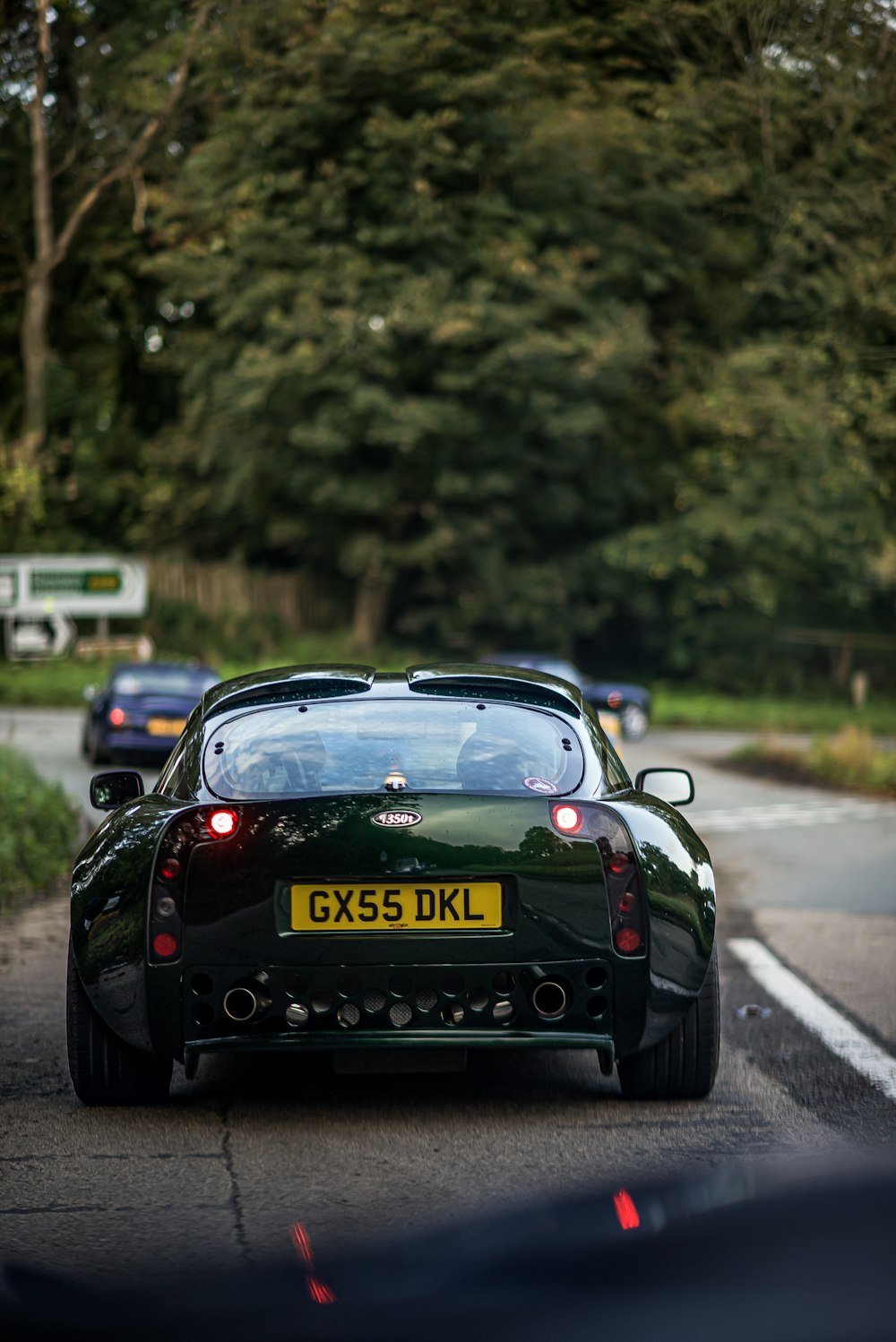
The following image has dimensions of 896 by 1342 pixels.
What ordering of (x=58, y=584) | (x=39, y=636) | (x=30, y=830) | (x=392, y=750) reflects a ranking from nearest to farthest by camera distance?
(x=392, y=750)
(x=30, y=830)
(x=39, y=636)
(x=58, y=584)

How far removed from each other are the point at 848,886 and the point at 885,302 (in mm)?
4325

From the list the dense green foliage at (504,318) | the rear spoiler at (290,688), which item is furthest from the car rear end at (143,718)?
the rear spoiler at (290,688)

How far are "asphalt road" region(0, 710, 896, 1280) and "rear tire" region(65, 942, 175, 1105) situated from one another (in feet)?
0.24

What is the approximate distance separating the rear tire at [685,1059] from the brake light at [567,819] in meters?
0.63

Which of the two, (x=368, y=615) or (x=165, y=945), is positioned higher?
(x=165, y=945)

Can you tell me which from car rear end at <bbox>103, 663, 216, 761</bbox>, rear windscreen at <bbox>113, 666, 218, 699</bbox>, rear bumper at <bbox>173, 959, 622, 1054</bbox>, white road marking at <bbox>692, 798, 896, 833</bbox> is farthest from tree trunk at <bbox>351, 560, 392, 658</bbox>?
rear bumper at <bbox>173, 959, 622, 1054</bbox>

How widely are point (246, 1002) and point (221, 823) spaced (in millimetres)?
517

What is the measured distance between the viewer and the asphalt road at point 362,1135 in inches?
169

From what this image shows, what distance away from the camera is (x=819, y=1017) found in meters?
7.31

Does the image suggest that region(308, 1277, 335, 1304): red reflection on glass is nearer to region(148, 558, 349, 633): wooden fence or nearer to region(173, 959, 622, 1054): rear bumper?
region(173, 959, 622, 1054): rear bumper

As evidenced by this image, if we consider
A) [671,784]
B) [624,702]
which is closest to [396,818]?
[671,784]

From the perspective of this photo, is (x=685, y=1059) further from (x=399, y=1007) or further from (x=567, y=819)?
(x=399, y=1007)

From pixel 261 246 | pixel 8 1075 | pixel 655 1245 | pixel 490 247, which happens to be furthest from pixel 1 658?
pixel 655 1245

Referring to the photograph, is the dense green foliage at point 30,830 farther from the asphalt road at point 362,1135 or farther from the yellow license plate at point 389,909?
the yellow license plate at point 389,909
